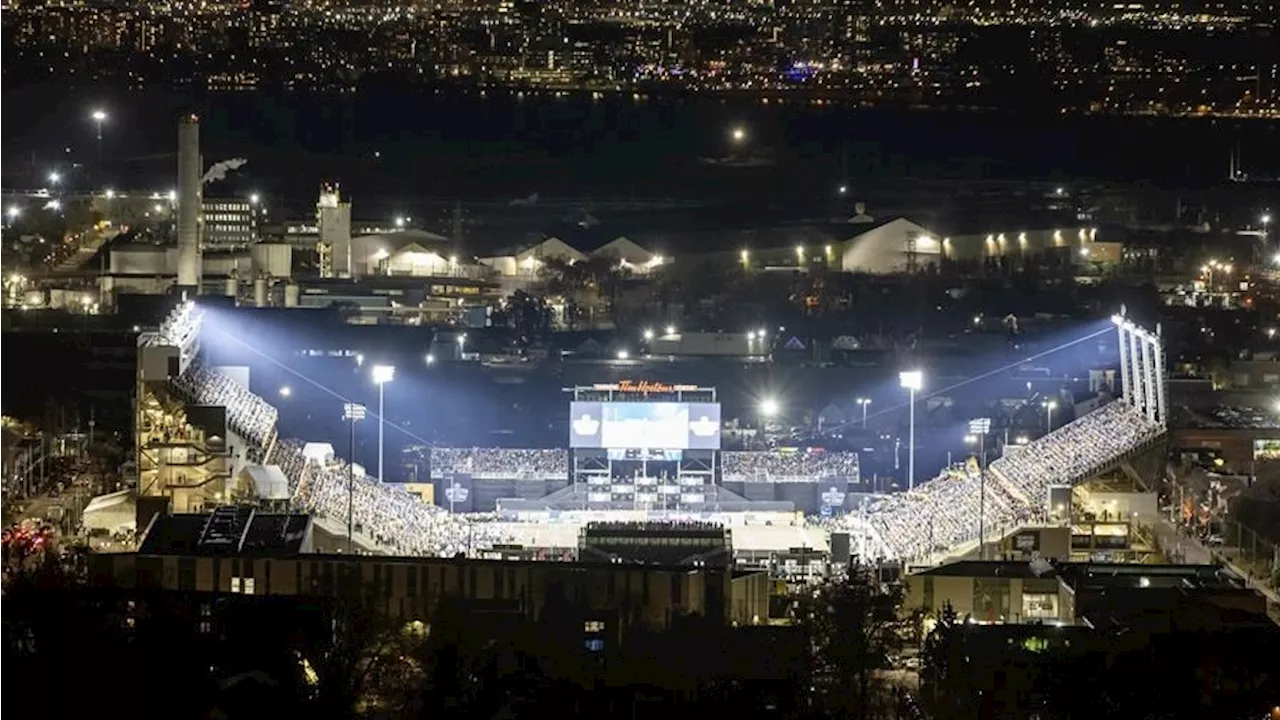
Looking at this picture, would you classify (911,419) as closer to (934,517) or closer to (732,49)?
(934,517)

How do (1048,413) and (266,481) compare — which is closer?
(266,481)

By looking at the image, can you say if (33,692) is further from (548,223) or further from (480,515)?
(548,223)

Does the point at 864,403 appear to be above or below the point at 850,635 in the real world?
above

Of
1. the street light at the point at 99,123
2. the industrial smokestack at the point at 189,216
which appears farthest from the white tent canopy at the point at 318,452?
the street light at the point at 99,123

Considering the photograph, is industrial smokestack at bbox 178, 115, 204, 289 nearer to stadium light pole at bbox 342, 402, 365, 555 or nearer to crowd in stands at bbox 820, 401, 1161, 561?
stadium light pole at bbox 342, 402, 365, 555

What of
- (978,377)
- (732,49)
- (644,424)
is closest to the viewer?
(644,424)

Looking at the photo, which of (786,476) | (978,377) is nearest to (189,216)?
(978,377)

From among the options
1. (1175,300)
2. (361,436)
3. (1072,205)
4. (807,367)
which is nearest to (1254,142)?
(1072,205)

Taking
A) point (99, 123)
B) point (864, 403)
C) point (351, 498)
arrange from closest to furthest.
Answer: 1. point (351, 498)
2. point (864, 403)
3. point (99, 123)
